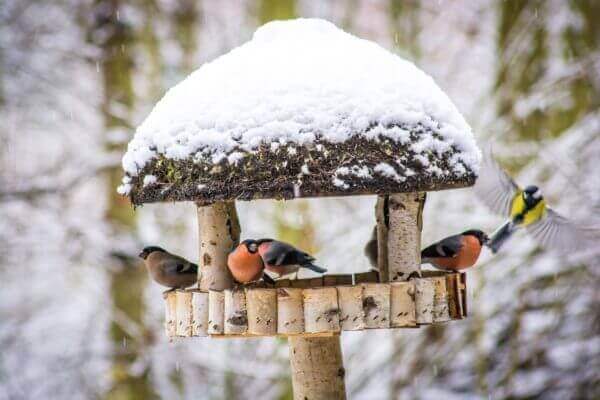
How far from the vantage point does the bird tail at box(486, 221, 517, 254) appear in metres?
3.74

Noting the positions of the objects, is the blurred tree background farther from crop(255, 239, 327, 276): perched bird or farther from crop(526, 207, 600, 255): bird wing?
crop(255, 239, 327, 276): perched bird

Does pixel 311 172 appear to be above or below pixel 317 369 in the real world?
above

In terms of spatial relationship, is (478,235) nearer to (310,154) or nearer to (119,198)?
(310,154)

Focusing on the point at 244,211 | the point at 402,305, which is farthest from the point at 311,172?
the point at 244,211

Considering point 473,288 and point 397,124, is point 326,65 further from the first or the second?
point 473,288

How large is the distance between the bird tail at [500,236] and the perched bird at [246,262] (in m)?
1.13

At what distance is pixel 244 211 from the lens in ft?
24.2

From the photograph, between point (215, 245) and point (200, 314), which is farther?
point (215, 245)

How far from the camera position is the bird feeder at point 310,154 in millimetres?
2879

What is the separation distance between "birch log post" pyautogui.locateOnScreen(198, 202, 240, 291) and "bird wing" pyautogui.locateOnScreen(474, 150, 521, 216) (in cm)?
110

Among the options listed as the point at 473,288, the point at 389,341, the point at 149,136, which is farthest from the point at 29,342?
the point at 149,136

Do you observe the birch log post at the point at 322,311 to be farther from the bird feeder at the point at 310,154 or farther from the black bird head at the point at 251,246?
the black bird head at the point at 251,246

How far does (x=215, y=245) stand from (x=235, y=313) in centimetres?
46

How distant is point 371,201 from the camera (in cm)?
712
